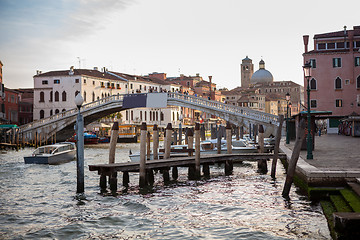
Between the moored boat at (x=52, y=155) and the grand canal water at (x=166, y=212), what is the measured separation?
178 inches

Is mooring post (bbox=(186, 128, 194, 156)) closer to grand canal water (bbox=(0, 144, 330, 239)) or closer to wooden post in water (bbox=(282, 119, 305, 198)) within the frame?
grand canal water (bbox=(0, 144, 330, 239))

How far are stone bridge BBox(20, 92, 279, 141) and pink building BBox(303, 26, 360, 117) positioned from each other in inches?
324

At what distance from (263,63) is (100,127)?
60.4 meters

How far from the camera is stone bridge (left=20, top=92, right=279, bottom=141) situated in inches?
1031

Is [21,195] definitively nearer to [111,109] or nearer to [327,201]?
[327,201]

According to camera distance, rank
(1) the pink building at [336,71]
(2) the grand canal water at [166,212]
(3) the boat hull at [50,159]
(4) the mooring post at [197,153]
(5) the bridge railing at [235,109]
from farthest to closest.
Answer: (1) the pink building at [336,71]
(5) the bridge railing at [235,109]
(3) the boat hull at [50,159]
(4) the mooring post at [197,153]
(2) the grand canal water at [166,212]

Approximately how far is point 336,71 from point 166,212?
26823 millimetres

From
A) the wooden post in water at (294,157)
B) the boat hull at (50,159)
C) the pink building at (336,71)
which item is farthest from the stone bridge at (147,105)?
the wooden post in water at (294,157)

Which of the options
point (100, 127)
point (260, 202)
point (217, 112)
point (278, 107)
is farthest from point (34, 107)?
point (278, 107)

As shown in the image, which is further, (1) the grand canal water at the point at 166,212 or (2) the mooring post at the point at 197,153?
(2) the mooring post at the point at 197,153

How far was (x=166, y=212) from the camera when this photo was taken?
786 cm

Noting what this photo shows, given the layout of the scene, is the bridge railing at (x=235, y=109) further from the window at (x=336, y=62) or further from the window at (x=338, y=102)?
the window at (x=336, y=62)

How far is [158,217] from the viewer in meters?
7.47

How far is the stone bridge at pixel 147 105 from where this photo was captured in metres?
26.2
